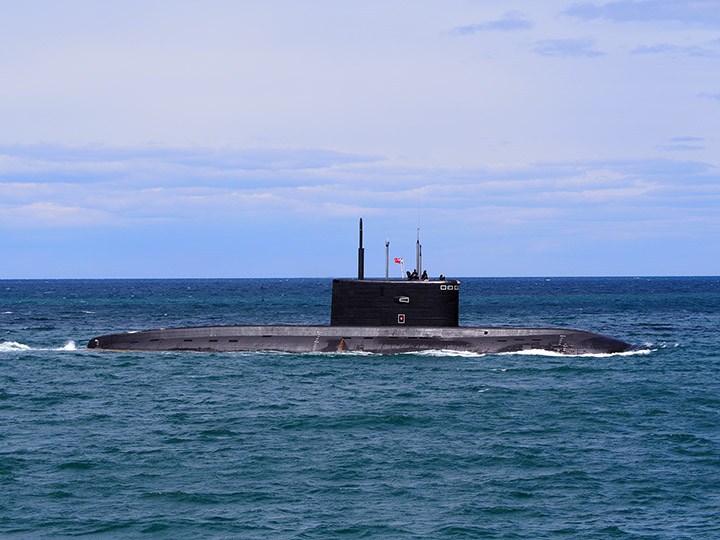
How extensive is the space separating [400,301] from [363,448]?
62.5 feet

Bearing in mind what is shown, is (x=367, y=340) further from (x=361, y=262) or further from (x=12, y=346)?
(x=12, y=346)

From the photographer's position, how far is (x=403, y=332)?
42438 mm

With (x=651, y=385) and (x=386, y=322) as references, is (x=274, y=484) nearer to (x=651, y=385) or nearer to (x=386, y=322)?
(x=651, y=385)

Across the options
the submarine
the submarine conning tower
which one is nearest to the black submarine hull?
the submarine

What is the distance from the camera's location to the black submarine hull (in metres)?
42.4

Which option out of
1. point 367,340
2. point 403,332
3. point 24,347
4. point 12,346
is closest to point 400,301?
point 403,332

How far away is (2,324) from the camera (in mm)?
76562

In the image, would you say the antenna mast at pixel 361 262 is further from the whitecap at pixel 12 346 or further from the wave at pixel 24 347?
the whitecap at pixel 12 346

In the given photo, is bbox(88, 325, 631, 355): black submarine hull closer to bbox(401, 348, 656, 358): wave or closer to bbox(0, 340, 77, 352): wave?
bbox(401, 348, 656, 358): wave

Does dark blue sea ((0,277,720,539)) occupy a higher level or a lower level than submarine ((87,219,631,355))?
lower

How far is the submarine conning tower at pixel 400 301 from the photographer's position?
139ft

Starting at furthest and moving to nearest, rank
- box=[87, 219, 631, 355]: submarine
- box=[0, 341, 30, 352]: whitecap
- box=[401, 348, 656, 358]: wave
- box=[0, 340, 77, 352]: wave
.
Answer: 1. box=[0, 341, 30, 352]: whitecap
2. box=[0, 340, 77, 352]: wave
3. box=[87, 219, 631, 355]: submarine
4. box=[401, 348, 656, 358]: wave

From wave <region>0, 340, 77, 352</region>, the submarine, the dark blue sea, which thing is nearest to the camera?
the dark blue sea

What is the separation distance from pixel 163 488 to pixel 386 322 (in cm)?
2358
